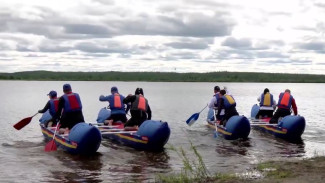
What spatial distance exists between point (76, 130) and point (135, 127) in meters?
2.71

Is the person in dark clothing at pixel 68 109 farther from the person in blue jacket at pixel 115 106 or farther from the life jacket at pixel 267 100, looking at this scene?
the life jacket at pixel 267 100

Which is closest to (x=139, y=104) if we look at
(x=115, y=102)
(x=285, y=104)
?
(x=115, y=102)

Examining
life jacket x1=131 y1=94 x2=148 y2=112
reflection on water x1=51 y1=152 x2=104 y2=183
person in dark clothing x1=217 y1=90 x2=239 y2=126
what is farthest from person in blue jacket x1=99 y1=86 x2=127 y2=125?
person in dark clothing x1=217 y1=90 x2=239 y2=126

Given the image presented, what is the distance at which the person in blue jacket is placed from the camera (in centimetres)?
1680

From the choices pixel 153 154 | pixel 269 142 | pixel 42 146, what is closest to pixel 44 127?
pixel 42 146

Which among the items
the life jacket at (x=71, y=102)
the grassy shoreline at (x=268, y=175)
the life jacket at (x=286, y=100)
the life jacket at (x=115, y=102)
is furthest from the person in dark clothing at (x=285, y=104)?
the life jacket at (x=71, y=102)

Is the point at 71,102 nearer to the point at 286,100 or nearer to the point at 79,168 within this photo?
the point at 79,168

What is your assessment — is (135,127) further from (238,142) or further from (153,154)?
(238,142)

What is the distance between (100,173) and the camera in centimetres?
1159

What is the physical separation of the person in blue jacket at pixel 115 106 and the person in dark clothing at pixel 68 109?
2182 mm

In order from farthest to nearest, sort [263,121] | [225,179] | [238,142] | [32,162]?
[263,121] → [238,142] → [32,162] → [225,179]

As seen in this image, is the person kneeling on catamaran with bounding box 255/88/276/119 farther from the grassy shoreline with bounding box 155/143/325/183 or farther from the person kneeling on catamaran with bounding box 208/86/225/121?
the grassy shoreline with bounding box 155/143/325/183

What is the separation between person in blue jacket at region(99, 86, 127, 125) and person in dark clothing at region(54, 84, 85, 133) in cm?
218

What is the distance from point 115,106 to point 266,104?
7.02 metres
